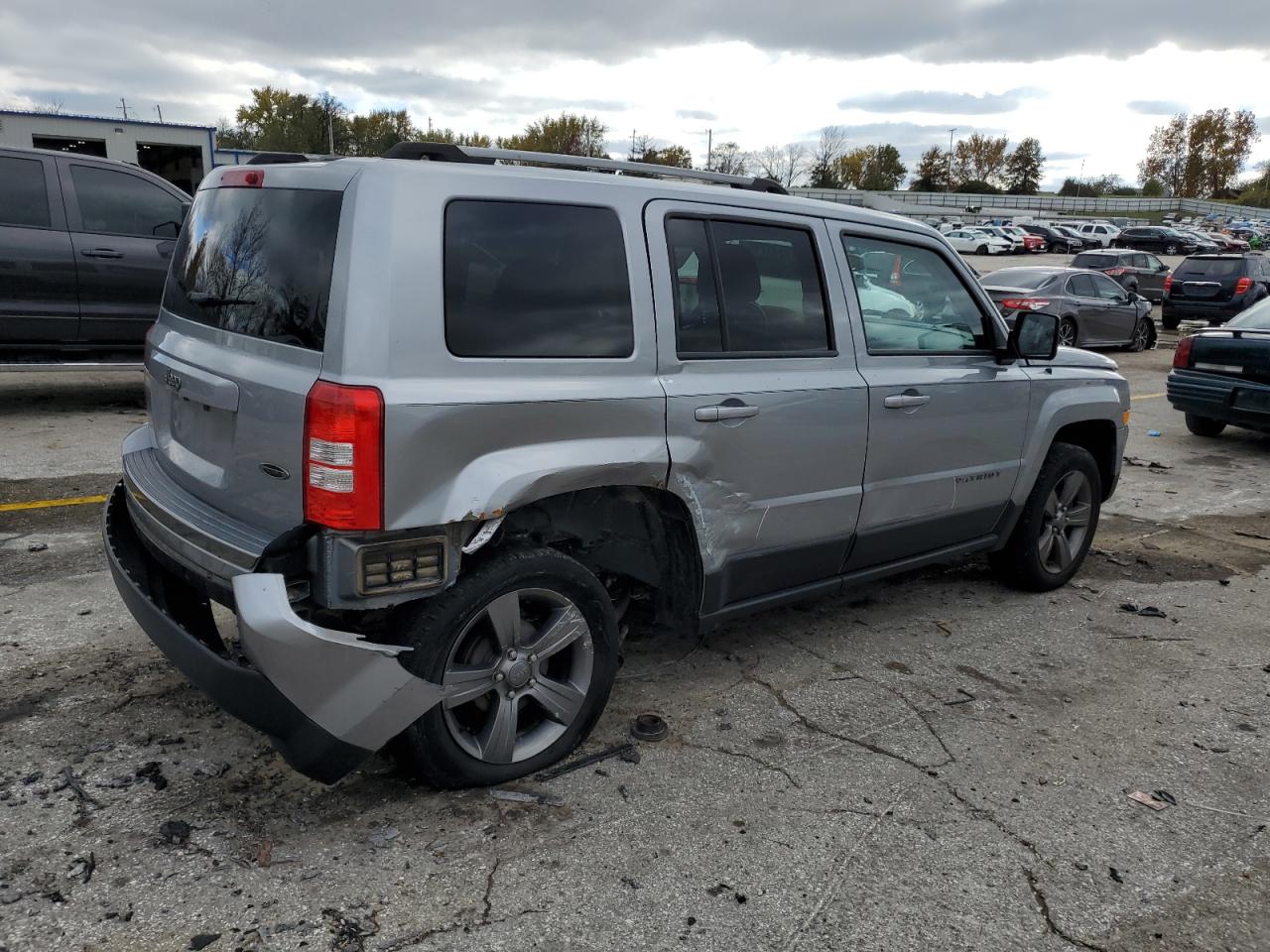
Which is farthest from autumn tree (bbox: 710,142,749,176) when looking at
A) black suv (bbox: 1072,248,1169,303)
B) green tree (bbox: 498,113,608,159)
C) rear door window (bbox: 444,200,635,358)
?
rear door window (bbox: 444,200,635,358)

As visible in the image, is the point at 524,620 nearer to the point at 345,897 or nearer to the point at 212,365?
the point at 345,897

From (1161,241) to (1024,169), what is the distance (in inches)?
2788

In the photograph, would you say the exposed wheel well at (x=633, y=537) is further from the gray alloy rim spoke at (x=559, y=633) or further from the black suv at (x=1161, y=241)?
the black suv at (x=1161, y=241)

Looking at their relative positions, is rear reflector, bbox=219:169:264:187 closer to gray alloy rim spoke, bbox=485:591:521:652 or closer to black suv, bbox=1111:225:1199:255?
gray alloy rim spoke, bbox=485:591:521:652

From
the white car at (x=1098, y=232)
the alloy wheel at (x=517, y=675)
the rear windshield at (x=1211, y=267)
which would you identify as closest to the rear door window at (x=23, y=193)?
the alloy wheel at (x=517, y=675)

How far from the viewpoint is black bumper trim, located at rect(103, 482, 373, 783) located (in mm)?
2643

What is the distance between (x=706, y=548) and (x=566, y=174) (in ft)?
4.42

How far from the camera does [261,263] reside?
9.75 feet

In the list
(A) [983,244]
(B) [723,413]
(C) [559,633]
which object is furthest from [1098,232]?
(C) [559,633]

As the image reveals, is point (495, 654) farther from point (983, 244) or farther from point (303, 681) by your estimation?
point (983, 244)

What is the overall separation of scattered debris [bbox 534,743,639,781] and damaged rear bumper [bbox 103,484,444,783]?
587 mm

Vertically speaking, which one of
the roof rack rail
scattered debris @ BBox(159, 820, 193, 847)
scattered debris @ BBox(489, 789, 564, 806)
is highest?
the roof rack rail

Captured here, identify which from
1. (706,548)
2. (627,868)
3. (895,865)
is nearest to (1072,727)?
(895,865)

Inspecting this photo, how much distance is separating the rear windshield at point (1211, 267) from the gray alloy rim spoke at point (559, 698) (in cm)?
2079
